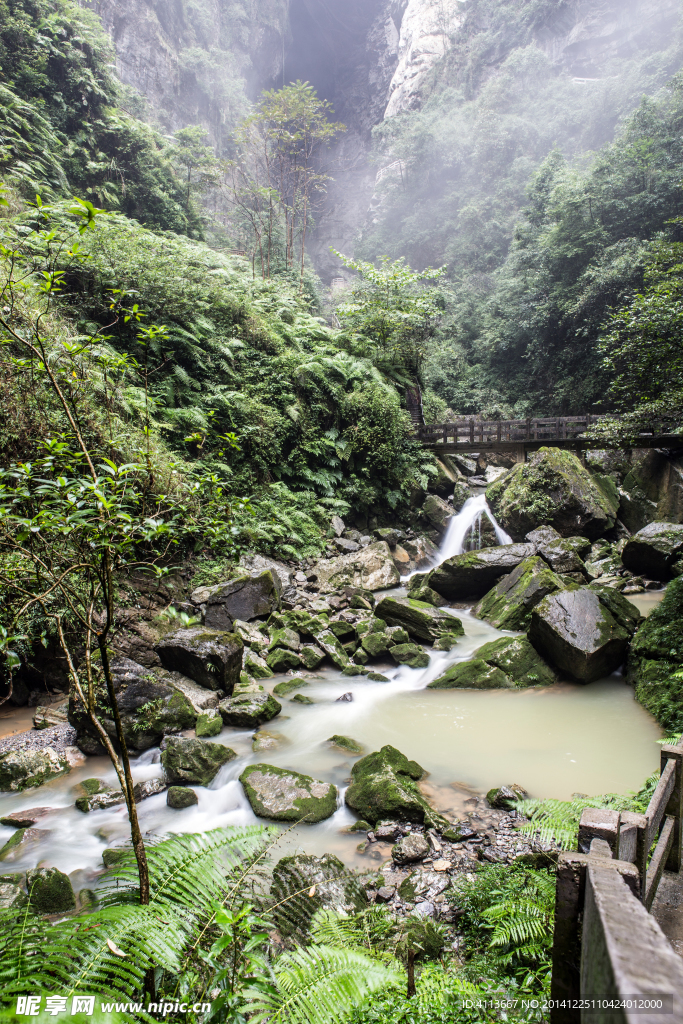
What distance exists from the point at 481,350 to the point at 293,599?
75.0ft

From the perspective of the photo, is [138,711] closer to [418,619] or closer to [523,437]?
[418,619]

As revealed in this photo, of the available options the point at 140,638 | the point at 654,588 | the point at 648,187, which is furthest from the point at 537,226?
the point at 140,638

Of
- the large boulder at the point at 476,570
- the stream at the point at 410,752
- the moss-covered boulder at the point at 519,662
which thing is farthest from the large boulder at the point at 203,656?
the large boulder at the point at 476,570

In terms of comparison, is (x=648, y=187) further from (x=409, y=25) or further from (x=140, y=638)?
(x=409, y=25)

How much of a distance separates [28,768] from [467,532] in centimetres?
1245

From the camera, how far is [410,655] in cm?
805

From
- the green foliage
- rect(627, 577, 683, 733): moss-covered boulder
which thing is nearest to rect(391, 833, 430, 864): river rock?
the green foliage

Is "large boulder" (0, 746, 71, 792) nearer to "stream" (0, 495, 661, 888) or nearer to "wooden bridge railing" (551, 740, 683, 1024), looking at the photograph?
"stream" (0, 495, 661, 888)

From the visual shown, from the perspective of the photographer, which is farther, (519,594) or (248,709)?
(519,594)

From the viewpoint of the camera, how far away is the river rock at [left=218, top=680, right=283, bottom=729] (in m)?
6.14

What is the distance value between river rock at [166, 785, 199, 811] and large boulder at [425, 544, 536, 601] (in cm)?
722

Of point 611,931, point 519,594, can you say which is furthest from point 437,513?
point 611,931

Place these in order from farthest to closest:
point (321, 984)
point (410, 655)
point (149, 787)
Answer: point (410, 655) < point (149, 787) < point (321, 984)

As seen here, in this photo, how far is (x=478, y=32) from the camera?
36.8 m
